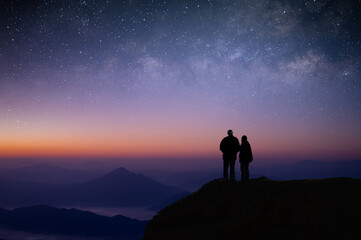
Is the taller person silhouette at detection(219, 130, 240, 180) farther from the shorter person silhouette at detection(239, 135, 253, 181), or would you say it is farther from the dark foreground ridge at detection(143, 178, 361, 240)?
the dark foreground ridge at detection(143, 178, 361, 240)

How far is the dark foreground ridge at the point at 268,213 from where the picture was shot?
668 centimetres

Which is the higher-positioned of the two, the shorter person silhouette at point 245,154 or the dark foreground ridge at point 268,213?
the shorter person silhouette at point 245,154

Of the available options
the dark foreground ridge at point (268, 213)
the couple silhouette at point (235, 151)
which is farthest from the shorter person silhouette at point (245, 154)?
the dark foreground ridge at point (268, 213)

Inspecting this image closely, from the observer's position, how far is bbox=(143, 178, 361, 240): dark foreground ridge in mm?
6676

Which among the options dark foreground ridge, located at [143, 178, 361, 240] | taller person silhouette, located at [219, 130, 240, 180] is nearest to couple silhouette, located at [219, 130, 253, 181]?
taller person silhouette, located at [219, 130, 240, 180]

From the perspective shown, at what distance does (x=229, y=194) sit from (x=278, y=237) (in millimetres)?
3584

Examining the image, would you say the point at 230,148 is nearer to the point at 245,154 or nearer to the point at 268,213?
the point at 245,154

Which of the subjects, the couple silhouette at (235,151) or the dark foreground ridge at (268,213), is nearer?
the dark foreground ridge at (268,213)

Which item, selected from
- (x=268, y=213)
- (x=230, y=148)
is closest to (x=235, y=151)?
(x=230, y=148)

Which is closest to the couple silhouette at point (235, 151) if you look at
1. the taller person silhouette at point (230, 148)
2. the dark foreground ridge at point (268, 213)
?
the taller person silhouette at point (230, 148)

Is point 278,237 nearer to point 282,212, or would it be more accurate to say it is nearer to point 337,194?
point 282,212

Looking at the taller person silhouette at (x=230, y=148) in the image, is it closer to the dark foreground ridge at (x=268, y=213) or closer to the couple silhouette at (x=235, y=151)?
the couple silhouette at (x=235, y=151)

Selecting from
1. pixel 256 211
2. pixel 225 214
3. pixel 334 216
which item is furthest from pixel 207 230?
pixel 334 216

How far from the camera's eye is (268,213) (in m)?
7.91
